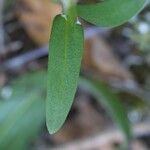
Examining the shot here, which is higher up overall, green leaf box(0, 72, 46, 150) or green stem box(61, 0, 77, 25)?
green stem box(61, 0, 77, 25)

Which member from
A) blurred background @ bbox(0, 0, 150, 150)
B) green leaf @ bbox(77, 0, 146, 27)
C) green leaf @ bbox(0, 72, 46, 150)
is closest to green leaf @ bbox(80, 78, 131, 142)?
blurred background @ bbox(0, 0, 150, 150)

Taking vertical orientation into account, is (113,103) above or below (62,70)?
below

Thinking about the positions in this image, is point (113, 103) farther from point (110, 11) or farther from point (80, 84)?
point (110, 11)

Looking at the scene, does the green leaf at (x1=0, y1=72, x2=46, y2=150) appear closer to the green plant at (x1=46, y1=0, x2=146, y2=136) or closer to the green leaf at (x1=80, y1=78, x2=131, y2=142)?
the green leaf at (x1=80, y1=78, x2=131, y2=142)

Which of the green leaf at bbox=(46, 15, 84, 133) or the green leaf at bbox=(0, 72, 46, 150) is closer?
the green leaf at bbox=(46, 15, 84, 133)

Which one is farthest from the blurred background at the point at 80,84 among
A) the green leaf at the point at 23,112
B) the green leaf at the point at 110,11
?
the green leaf at the point at 110,11

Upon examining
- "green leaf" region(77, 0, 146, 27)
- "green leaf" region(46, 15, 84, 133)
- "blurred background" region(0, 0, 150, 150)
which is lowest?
"blurred background" region(0, 0, 150, 150)

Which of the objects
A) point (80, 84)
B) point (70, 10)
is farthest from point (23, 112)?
point (70, 10)

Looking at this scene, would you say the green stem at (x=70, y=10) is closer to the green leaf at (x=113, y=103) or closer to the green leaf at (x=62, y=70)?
the green leaf at (x=62, y=70)
